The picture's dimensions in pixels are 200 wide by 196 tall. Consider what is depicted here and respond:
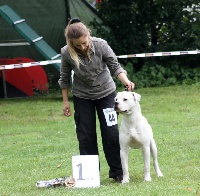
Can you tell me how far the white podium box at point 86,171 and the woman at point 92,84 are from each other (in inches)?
14.7

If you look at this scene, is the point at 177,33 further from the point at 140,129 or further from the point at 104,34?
the point at 140,129

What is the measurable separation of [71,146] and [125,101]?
3252mm

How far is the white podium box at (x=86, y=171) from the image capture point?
6.41 meters

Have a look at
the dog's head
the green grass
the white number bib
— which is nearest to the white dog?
the dog's head

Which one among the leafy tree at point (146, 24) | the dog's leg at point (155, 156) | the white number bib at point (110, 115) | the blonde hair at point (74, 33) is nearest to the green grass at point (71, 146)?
the dog's leg at point (155, 156)

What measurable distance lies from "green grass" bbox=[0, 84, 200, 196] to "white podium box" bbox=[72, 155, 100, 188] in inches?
5.5

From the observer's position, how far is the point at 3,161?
8547mm

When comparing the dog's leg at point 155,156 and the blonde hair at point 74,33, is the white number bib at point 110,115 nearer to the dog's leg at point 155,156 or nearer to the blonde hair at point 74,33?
the dog's leg at point 155,156

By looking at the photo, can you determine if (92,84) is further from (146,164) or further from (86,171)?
(146,164)

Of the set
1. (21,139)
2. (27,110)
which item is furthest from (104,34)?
(21,139)

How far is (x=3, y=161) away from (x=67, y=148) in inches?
45.1

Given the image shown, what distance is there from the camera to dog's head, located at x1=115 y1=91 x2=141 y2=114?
638 cm

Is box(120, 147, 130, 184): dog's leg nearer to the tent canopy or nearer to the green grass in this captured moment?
the green grass

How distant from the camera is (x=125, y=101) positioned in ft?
21.0
